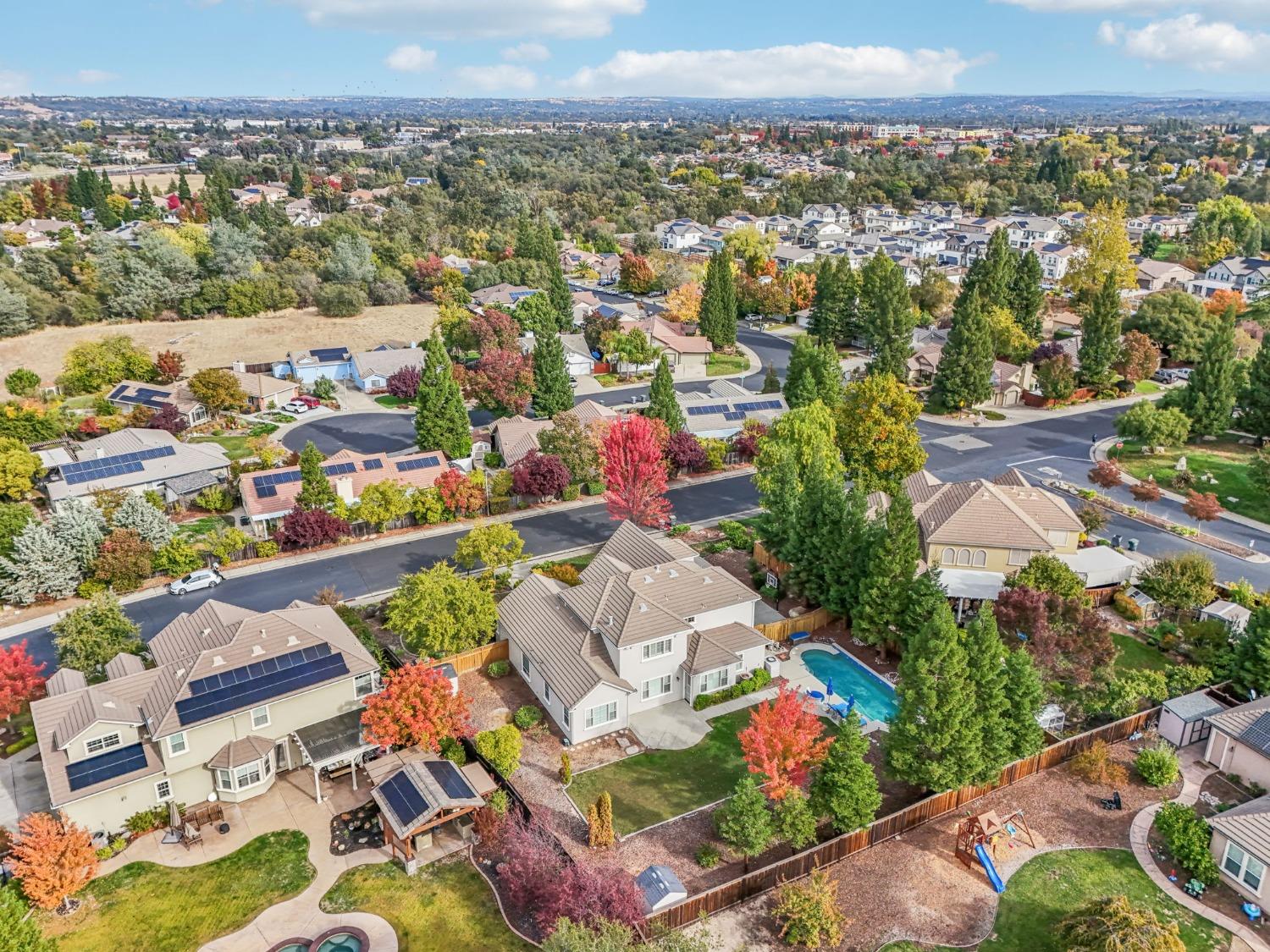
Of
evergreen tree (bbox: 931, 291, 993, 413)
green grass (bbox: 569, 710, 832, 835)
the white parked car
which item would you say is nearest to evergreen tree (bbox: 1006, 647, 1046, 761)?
green grass (bbox: 569, 710, 832, 835)

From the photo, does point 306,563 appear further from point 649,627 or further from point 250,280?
point 250,280

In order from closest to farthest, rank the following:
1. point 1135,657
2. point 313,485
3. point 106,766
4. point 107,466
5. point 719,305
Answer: point 106,766, point 1135,657, point 313,485, point 107,466, point 719,305

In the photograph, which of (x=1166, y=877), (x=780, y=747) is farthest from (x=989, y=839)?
(x=780, y=747)

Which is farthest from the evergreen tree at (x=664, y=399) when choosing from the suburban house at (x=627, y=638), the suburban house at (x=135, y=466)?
the suburban house at (x=135, y=466)

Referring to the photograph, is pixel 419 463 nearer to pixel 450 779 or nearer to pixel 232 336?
pixel 450 779

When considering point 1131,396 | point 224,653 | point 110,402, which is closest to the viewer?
point 224,653

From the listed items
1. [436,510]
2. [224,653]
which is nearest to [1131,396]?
[436,510]

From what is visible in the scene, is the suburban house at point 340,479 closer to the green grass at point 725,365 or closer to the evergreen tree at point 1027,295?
the green grass at point 725,365
